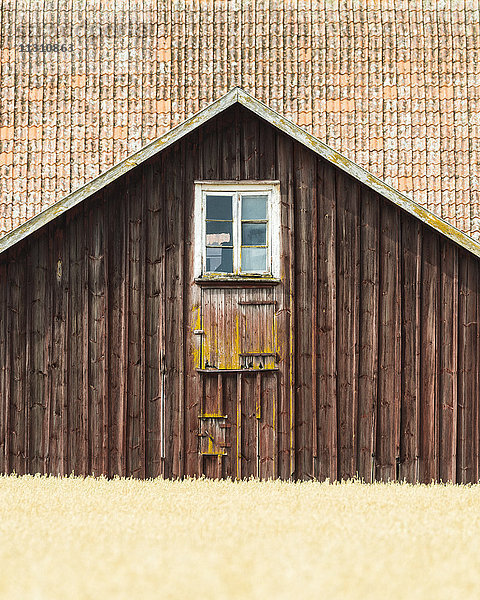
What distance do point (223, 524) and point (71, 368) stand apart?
11.8 ft

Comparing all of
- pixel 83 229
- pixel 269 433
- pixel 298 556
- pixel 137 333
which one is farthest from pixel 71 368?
pixel 298 556

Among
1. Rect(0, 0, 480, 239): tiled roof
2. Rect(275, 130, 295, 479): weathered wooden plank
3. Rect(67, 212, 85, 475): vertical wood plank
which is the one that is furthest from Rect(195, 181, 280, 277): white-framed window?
Rect(0, 0, 480, 239): tiled roof

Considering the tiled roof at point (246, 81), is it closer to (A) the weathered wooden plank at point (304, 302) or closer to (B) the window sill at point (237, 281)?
(A) the weathered wooden plank at point (304, 302)

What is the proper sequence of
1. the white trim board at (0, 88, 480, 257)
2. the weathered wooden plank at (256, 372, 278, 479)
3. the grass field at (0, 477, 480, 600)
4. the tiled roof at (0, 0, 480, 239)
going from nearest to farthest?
1. the grass field at (0, 477, 480, 600)
2. the white trim board at (0, 88, 480, 257)
3. the weathered wooden plank at (256, 372, 278, 479)
4. the tiled roof at (0, 0, 480, 239)

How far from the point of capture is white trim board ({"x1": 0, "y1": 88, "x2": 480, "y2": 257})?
1094cm

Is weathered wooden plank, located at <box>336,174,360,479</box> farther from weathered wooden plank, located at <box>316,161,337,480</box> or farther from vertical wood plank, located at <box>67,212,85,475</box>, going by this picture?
vertical wood plank, located at <box>67,212,85,475</box>

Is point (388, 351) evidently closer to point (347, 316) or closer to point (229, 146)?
point (347, 316)

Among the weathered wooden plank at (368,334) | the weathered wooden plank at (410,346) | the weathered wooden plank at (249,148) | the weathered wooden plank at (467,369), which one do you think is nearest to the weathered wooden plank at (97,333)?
the weathered wooden plank at (249,148)

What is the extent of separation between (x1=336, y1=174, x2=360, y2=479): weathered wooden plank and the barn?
18 mm

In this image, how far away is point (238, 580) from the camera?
683cm

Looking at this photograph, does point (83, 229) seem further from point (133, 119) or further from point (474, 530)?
point (474, 530)

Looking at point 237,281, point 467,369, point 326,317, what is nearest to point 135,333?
point 237,281

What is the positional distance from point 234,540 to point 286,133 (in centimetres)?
511

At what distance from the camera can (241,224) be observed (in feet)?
37.6
